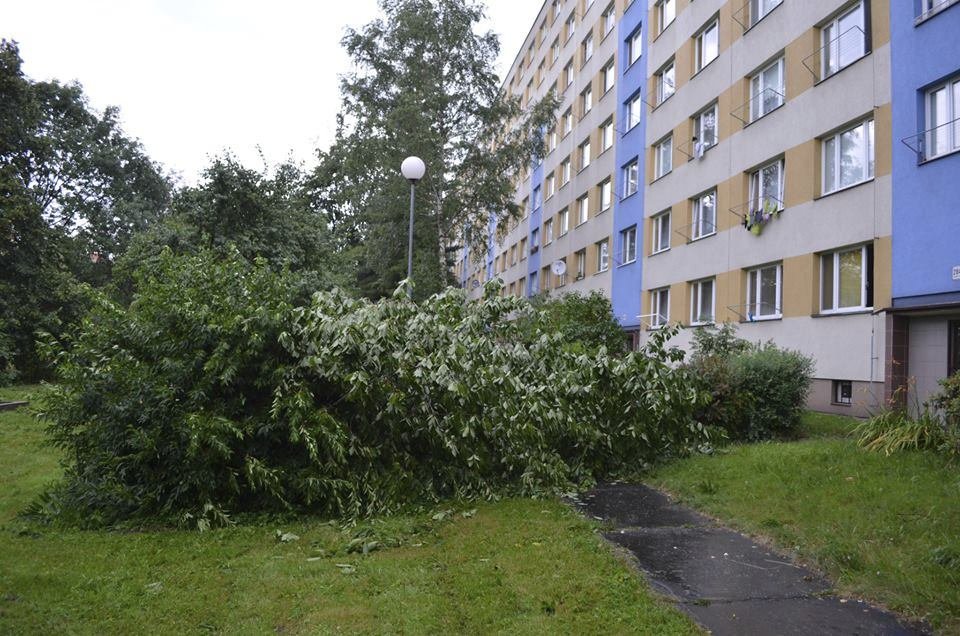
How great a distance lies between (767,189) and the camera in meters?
17.8

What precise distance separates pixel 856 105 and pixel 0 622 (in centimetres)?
1568

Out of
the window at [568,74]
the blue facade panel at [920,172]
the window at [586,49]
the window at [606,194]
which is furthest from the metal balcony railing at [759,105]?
the window at [568,74]

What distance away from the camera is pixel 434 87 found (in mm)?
28031

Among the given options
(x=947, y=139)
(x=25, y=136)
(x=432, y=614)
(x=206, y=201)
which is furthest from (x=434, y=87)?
(x=432, y=614)

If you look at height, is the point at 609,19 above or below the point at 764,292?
above

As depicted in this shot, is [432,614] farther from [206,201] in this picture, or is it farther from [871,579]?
[206,201]

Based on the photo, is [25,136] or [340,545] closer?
[340,545]

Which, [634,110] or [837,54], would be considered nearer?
[837,54]

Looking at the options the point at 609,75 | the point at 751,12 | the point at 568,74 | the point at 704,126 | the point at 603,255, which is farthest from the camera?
the point at 568,74

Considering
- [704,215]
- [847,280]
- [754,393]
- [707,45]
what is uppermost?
[707,45]

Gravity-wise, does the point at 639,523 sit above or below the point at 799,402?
below

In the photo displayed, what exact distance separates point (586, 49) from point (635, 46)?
6.90 m

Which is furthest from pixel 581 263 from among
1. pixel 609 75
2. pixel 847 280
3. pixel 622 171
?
pixel 847 280

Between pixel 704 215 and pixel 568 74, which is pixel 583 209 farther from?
pixel 704 215
